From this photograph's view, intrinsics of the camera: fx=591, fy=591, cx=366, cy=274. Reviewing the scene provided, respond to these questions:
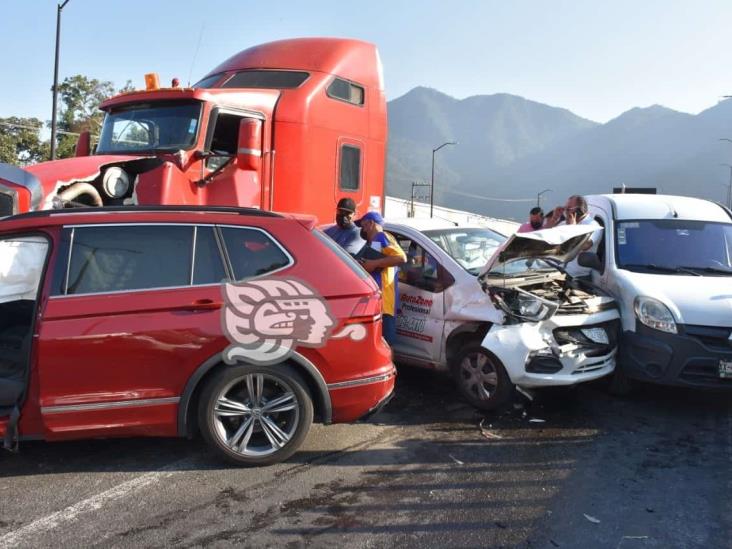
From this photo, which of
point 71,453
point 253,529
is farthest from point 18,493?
point 253,529

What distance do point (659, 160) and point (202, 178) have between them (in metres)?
→ 194

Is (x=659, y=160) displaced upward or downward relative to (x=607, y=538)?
upward

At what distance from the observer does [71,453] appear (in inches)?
161

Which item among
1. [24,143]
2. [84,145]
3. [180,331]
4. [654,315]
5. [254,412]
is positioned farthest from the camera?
[24,143]

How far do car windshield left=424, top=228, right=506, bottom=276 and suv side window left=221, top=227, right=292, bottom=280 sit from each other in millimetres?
2168

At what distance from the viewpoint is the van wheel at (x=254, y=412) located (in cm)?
375

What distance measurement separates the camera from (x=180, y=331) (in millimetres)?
3635

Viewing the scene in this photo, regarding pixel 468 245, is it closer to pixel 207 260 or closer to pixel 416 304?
pixel 416 304

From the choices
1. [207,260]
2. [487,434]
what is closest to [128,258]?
[207,260]

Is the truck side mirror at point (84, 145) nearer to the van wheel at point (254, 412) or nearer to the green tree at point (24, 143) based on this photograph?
the van wheel at point (254, 412)

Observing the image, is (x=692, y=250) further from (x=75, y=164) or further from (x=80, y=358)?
(x=75, y=164)

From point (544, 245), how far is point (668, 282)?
130cm

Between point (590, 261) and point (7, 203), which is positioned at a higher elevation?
point (7, 203)

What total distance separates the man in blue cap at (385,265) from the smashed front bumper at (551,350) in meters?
0.93
